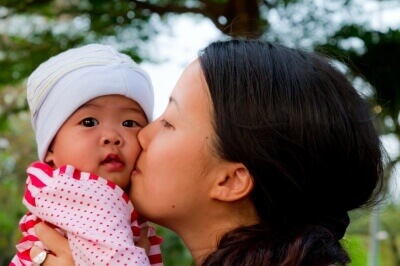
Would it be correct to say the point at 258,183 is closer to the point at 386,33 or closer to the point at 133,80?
the point at 133,80

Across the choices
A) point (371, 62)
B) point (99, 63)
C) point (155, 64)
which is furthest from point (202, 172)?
point (155, 64)

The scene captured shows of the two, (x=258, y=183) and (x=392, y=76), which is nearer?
(x=258, y=183)

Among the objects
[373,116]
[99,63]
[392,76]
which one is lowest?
[392,76]

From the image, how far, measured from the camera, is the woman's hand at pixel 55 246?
6.07ft

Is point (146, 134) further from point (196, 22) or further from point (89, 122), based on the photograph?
point (196, 22)

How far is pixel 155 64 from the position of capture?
209 inches

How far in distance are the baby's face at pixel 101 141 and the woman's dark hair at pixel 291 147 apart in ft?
1.00

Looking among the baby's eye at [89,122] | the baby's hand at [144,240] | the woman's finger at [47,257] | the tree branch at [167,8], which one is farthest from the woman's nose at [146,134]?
the tree branch at [167,8]

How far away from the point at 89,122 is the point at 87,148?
0.09 m

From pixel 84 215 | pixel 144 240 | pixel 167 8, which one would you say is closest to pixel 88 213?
pixel 84 215

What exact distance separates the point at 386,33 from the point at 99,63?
3064 mm

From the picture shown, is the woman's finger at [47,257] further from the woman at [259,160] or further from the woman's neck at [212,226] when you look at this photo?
the woman's neck at [212,226]

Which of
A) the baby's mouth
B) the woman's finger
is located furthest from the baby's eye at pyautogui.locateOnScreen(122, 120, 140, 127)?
the woman's finger

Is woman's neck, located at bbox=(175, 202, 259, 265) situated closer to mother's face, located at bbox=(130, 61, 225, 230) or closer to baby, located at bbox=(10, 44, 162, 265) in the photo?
mother's face, located at bbox=(130, 61, 225, 230)
